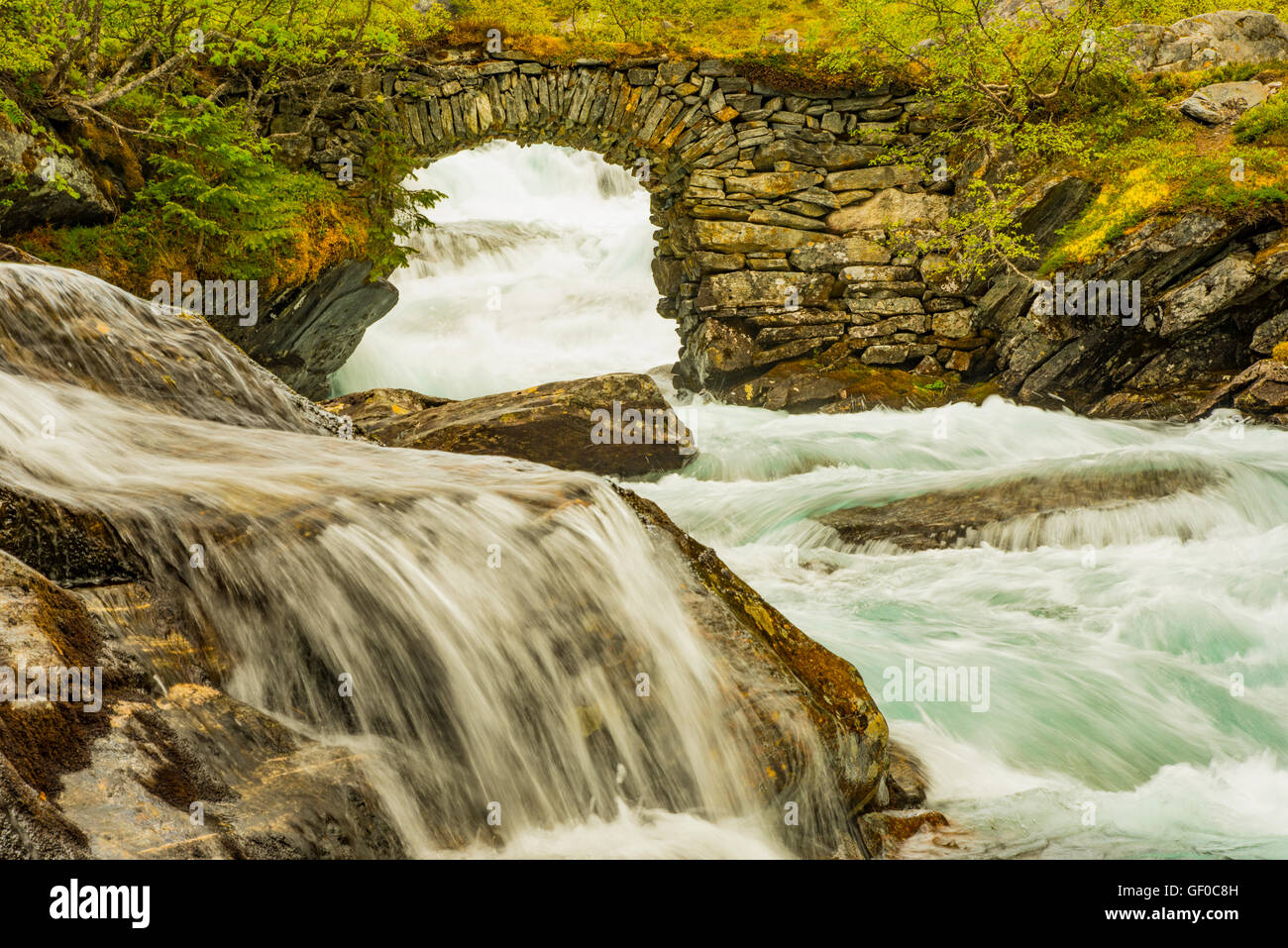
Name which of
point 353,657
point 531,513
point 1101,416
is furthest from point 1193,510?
point 353,657

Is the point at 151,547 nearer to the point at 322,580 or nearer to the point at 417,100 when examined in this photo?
the point at 322,580

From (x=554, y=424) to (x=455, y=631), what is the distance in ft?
22.1

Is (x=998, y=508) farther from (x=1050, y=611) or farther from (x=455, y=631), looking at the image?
(x=455, y=631)

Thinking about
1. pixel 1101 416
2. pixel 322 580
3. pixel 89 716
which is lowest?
pixel 89 716

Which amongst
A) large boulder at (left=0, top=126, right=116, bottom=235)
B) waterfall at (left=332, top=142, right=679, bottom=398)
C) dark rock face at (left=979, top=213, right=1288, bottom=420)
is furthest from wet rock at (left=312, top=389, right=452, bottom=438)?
dark rock face at (left=979, top=213, right=1288, bottom=420)

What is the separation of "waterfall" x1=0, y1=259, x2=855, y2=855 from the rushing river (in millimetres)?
192

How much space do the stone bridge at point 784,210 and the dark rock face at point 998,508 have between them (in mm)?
6148

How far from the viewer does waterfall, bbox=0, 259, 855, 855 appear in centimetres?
293

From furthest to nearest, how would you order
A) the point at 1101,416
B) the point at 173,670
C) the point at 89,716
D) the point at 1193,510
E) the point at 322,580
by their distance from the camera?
the point at 1101,416, the point at 1193,510, the point at 322,580, the point at 173,670, the point at 89,716

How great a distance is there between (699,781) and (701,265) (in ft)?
40.2

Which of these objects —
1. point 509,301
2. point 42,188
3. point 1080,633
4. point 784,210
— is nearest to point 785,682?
point 1080,633

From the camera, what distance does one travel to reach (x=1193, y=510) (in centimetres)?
757

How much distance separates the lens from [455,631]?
3.23 metres

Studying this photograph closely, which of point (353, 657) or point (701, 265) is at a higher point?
point (701, 265)
